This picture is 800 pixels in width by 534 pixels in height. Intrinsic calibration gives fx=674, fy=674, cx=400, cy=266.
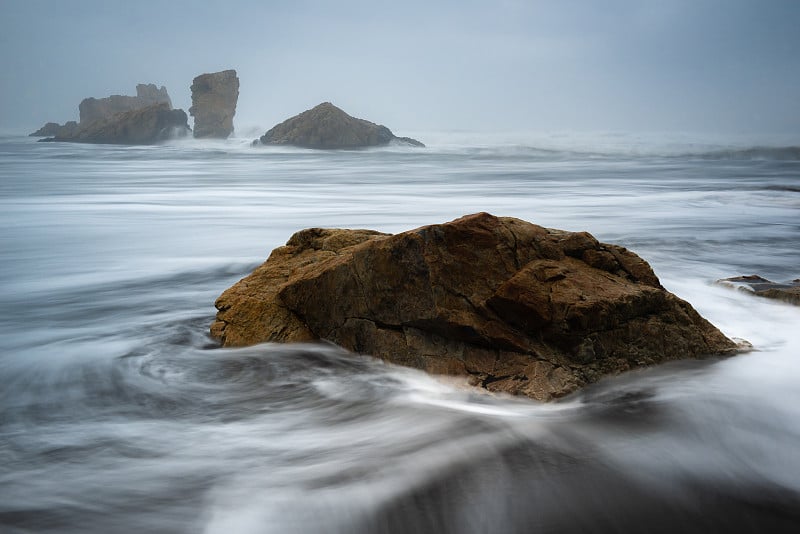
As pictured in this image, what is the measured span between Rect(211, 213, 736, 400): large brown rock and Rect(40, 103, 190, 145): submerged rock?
105 meters

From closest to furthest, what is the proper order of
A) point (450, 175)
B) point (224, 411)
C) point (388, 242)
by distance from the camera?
1. point (224, 411)
2. point (388, 242)
3. point (450, 175)

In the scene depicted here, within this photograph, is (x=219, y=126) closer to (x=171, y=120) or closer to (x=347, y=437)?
(x=171, y=120)

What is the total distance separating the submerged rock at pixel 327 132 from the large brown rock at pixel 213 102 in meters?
15.0

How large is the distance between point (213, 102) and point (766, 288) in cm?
10832

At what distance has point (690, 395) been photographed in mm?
3928

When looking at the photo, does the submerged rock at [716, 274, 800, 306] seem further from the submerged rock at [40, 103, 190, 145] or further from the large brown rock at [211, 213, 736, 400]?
the submerged rock at [40, 103, 190, 145]

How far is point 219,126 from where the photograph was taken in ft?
355

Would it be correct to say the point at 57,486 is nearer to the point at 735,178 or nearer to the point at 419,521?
the point at 419,521

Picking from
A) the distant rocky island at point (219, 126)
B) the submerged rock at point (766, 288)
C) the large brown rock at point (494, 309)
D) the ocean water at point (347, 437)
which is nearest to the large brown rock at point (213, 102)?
the distant rocky island at point (219, 126)

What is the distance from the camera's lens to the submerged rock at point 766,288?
598 centimetres

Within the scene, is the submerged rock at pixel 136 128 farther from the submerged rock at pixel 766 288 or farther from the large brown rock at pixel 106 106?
the submerged rock at pixel 766 288

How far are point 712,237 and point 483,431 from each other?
988 centimetres

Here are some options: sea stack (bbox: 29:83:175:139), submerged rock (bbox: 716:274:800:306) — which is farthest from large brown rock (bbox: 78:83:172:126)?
submerged rock (bbox: 716:274:800:306)

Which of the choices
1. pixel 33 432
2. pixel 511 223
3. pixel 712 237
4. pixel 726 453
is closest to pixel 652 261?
pixel 712 237
